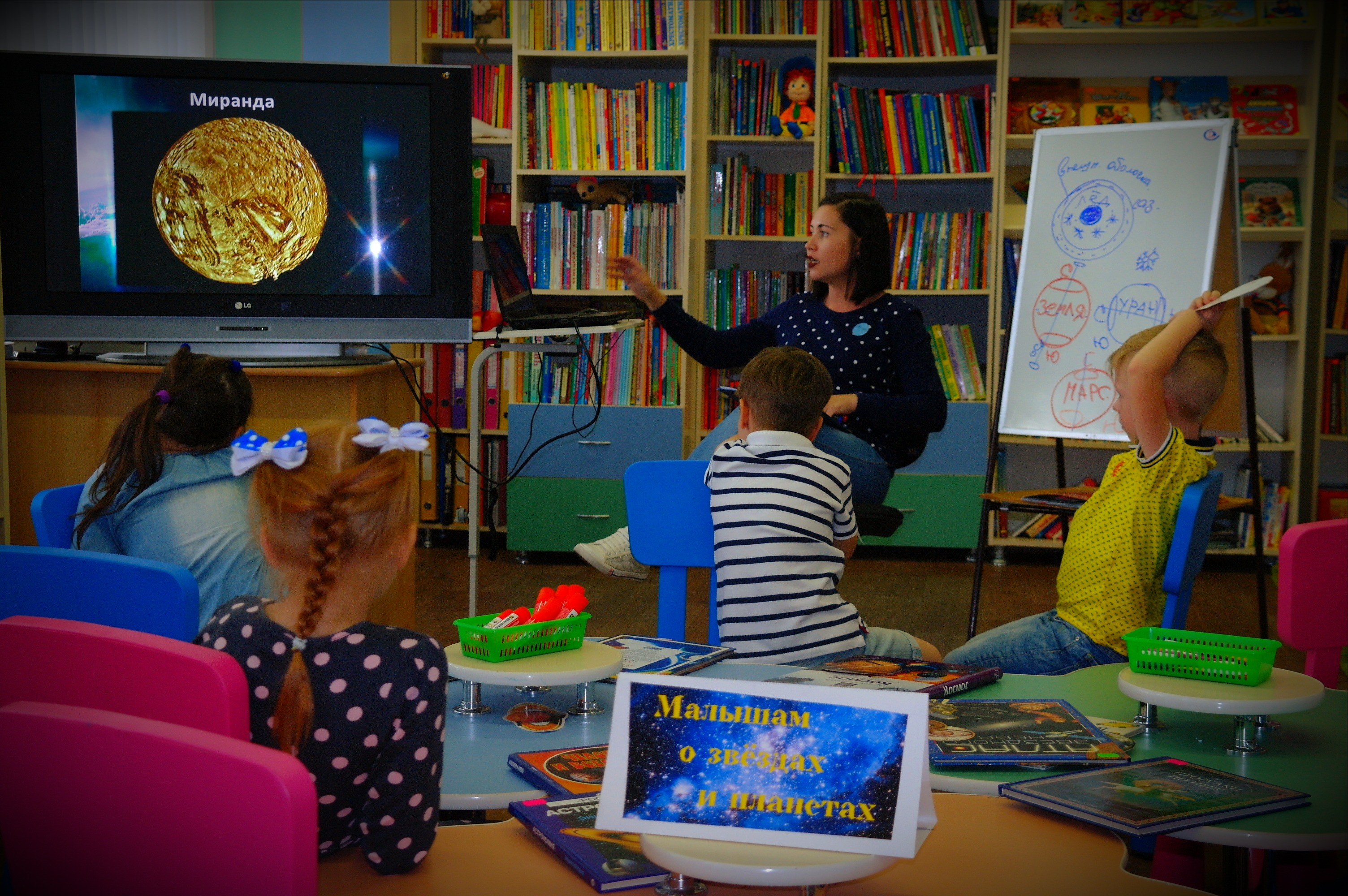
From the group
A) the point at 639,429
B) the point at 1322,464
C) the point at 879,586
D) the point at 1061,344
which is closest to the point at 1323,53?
the point at 1322,464

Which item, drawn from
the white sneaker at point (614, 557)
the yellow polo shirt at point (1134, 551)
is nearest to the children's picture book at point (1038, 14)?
the yellow polo shirt at point (1134, 551)

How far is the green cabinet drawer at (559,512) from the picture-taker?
4109 mm

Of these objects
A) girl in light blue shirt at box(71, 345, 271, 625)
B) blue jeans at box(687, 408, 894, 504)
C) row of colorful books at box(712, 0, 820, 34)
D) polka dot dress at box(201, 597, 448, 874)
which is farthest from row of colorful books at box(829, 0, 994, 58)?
polka dot dress at box(201, 597, 448, 874)

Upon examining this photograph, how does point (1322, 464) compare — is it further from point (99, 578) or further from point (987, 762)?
point (99, 578)

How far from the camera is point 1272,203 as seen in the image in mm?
4160

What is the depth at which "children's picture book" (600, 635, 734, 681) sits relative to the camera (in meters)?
1.34

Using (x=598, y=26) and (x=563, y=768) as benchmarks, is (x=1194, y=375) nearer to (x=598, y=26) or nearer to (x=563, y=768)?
(x=563, y=768)

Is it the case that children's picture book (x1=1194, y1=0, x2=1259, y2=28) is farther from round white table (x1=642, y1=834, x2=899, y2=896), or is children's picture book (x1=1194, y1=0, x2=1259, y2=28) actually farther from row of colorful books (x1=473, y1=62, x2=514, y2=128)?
round white table (x1=642, y1=834, x2=899, y2=896)

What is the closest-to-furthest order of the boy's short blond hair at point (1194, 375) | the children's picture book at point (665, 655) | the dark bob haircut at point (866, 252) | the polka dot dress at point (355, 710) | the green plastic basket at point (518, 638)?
the polka dot dress at point (355, 710) → the green plastic basket at point (518, 638) → the children's picture book at point (665, 655) → the boy's short blond hair at point (1194, 375) → the dark bob haircut at point (866, 252)

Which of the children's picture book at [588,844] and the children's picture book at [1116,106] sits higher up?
the children's picture book at [1116,106]

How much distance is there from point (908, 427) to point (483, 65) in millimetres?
2805

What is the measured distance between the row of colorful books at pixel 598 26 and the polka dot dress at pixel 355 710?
Answer: 11.5 feet

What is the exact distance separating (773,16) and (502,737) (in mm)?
3716

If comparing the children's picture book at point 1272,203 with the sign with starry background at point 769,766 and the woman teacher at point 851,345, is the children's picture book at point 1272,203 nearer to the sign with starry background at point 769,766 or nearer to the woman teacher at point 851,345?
the woman teacher at point 851,345
